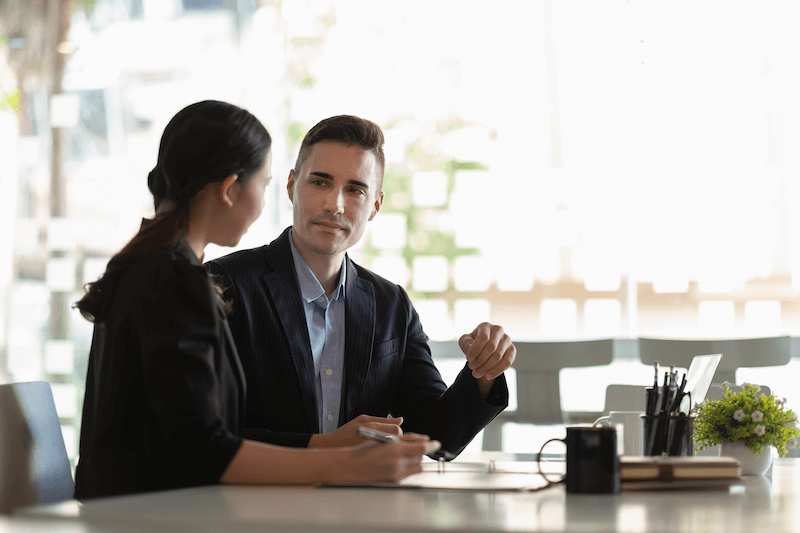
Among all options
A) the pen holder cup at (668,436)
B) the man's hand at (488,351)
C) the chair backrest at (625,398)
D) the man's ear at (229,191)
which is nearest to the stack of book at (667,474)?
the pen holder cup at (668,436)

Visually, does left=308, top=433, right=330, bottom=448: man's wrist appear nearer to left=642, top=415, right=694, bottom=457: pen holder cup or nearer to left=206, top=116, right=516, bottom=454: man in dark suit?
left=206, top=116, right=516, bottom=454: man in dark suit

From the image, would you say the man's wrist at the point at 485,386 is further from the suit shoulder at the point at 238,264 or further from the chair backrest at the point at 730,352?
the chair backrest at the point at 730,352

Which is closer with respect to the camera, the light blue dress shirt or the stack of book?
the stack of book

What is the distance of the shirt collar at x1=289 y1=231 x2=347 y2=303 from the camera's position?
1965 mm

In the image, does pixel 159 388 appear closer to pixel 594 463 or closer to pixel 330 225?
pixel 594 463

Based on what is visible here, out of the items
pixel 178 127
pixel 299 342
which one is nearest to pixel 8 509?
pixel 299 342

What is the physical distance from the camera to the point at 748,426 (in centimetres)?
143

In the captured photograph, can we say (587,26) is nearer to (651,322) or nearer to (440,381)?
(651,322)

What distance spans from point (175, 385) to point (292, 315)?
73cm

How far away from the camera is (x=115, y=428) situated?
1.22 meters

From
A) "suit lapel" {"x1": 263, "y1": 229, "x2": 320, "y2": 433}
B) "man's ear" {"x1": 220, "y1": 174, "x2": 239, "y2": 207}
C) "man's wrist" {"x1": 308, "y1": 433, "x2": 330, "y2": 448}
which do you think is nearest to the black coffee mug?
"man's wrist" {"x1": 308, "y1": 433, "x2": 330, "y2": 448}

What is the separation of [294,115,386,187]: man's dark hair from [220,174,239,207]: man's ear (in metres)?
0.62

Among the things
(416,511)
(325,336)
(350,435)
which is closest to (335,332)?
(325,336)

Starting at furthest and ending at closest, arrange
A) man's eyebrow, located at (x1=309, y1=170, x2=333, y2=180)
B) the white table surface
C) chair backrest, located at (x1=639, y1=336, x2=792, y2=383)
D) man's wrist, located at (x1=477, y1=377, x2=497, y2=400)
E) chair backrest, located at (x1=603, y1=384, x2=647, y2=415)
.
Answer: chair backrest, located at (x1=639, y1=336, x2=792, y2=383) < chair backrest, located at (x1=603, y1=384, x2=647, y2=415) < man's eyebrow, located at (x1=309, y1=170, x2=333, y2=180) < man's wrist, located at (x1=477, y1=377, x2=497, y2=400) < the white table surface
